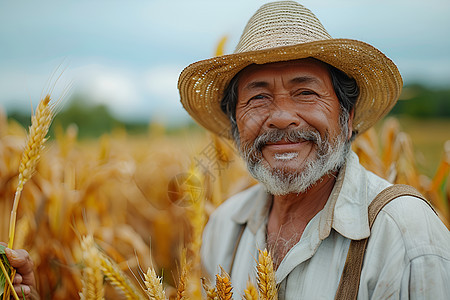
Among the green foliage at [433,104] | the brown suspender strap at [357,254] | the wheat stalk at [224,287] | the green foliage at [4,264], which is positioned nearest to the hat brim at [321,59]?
the brown suspender strap at [357,254]

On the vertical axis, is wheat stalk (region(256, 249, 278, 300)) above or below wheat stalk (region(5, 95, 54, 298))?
below

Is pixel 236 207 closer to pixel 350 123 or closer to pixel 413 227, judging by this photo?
pixel 350 123

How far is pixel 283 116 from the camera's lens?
5.23 feet

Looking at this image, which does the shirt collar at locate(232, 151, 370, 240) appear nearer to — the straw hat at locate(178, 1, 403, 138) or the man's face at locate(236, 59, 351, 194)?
the man's face at locate(236, 59, 351, 194)

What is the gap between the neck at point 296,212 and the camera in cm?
173

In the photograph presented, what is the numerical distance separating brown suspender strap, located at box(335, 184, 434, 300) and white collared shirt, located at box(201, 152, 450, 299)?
2cm

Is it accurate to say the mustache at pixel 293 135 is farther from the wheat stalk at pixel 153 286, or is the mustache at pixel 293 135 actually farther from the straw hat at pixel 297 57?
the wheat stalk at pixel 153 286

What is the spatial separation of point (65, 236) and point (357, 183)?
1713 mm

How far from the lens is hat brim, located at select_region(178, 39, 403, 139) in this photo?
1.52 m

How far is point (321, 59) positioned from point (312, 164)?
1.54 feet

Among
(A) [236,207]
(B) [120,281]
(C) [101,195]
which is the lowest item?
(C) [101,195]

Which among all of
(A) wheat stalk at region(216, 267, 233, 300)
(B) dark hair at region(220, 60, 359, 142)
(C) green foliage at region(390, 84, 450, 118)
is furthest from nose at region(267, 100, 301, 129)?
(C) green foliage at region(390, 84, 450, 118)

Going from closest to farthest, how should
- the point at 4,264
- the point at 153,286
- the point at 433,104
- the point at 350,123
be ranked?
the point at 153,286
the point at 4,264
the point at 350,123
the point at 433,104

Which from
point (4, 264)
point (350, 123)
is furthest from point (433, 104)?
point (4, 264)
